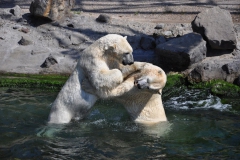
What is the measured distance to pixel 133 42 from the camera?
42.5 feet

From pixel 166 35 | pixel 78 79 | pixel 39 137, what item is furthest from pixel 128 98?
pixel 166 35

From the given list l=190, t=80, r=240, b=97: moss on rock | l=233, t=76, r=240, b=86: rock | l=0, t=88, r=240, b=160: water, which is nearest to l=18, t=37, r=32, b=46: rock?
l=0, t=88, r=240, b=160: water

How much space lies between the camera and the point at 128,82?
6.48m

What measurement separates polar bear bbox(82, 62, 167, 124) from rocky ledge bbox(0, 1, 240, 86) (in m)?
4.12

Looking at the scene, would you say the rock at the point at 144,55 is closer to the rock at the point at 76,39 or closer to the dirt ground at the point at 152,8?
the rock at the point at 76,39

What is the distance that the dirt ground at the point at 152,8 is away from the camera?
51.9 ft

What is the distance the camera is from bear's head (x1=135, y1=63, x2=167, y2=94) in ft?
20.3

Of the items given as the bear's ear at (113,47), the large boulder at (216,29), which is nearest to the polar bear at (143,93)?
the bear's ear at (113,47)

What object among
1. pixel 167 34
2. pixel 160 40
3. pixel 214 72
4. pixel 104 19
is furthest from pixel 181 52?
pixel 104 19

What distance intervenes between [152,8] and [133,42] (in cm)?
425

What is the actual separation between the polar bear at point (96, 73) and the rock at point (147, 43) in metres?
6.13

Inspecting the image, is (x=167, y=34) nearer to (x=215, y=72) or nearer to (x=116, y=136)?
(x=215, y=72)

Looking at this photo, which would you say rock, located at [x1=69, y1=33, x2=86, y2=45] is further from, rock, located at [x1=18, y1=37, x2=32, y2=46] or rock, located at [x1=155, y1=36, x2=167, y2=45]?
rock, located at [x1=155, y1=36, x2=167, y2=45]

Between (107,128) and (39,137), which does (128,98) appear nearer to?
(107,128)
